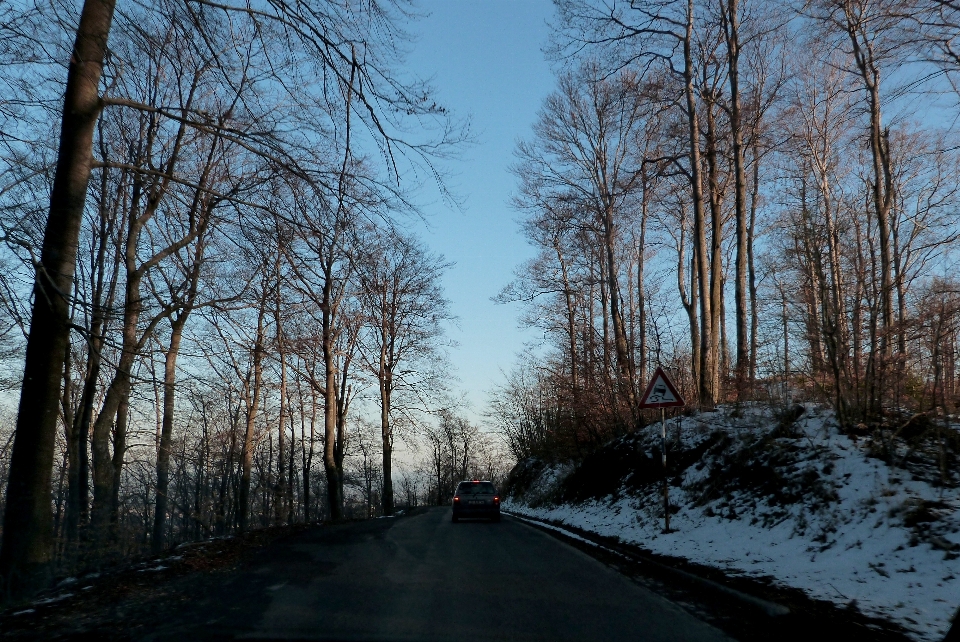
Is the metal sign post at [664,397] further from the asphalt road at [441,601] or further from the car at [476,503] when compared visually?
the car at [476,503]

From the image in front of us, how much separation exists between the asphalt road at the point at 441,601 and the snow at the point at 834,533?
189cm

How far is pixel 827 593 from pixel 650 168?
1847 centimetres

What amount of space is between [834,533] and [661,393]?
4.49 meters

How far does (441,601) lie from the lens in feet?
24.2

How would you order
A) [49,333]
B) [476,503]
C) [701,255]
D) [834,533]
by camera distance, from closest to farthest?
[49,333] < [834,533] < [701,255] < [476,503]

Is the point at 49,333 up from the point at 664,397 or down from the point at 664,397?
up

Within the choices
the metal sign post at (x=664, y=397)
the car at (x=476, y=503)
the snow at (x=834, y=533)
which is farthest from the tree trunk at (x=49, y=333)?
the car at (x=476, y=503)

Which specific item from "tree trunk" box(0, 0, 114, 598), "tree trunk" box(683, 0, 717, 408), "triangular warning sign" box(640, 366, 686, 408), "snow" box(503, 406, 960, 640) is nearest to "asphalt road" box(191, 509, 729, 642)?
"snow" box(503, 406, 960, 640)

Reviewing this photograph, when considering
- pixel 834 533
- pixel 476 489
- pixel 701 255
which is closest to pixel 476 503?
pixel 476 489

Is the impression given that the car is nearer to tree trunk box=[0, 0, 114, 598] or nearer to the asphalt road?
the asphalt road

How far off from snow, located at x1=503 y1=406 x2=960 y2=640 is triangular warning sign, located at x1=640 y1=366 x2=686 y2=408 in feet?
6.92

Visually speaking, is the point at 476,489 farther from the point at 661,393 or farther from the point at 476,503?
the point at 661,393

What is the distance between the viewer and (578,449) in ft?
92.5

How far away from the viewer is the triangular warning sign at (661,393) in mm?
13172
